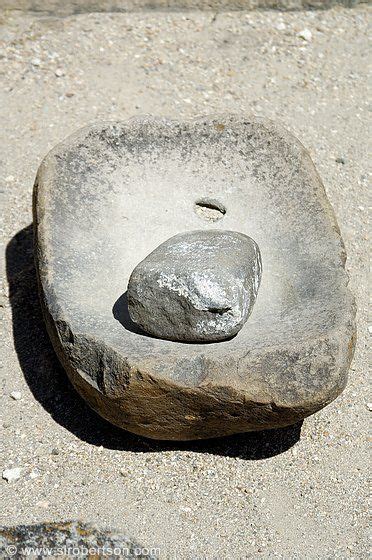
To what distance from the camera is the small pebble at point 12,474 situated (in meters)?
3.53

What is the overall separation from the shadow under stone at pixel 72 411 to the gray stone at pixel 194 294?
0.21 metres

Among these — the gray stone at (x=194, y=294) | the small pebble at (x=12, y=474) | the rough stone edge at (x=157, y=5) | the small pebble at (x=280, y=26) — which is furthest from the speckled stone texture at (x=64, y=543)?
the small pebble at (x=280, y=26)

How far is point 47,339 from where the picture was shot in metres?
4.09

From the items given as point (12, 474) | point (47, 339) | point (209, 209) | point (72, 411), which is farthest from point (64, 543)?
point (209, 209)

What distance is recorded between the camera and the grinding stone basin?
3.23m

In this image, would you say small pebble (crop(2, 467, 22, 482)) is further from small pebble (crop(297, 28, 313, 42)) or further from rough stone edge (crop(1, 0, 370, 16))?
small pebble (crop(297, 28, 313, 42))

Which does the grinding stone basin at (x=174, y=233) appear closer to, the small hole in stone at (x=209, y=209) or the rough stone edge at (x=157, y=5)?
the small hole in stone at (x=209, y=209)

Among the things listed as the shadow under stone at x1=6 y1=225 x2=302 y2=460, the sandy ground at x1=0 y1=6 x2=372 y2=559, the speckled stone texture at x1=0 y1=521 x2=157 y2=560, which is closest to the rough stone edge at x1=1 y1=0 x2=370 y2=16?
the sandy ground at x1=0 y1=6 x2=372 y2=559

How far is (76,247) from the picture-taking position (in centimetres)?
389

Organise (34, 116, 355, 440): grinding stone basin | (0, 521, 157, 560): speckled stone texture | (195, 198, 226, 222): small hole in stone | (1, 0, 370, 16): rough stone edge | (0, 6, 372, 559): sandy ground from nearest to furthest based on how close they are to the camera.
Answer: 1. (0, 521, 157, 560): speckled stone texture
2. (34, 116, 355, 440): grinding stone basin
3. (0, 6, 372, 559): sandy ground
4. (195, 198, 226, 222): small hole in stone
5. (1, 0, 370, 16): rough stone edge

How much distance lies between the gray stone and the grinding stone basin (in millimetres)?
67

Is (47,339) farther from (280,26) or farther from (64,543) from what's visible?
(280,26)

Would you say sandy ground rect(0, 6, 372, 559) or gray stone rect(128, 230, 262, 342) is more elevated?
gray stone rect(128, 230, 262, 342)

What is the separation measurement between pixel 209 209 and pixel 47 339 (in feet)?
3.34
